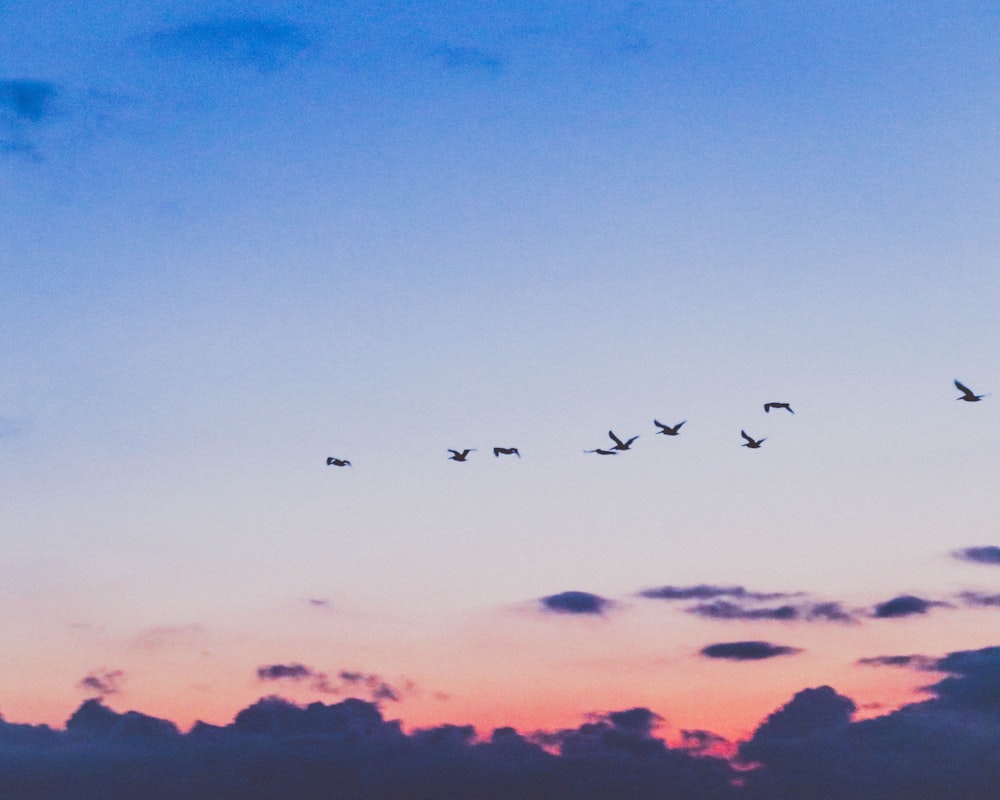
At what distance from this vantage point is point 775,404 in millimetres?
130875

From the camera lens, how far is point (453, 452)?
154 m

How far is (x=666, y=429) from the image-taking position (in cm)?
14138

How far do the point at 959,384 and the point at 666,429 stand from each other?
31.7 metres

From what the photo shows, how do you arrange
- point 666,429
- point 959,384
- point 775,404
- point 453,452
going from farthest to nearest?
point 453,452 < point 666,429 < point 775,404 < point 959,384

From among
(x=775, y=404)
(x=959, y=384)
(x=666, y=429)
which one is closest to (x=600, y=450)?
(x=666, y=429)

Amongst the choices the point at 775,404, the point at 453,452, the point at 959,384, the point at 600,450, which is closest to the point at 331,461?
the point at 453,452

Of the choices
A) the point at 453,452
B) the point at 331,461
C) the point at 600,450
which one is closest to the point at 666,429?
the point at 600,450

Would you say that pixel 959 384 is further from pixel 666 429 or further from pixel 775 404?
pixel 666 429

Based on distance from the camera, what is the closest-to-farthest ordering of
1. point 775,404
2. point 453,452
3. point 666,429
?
point 775,404 → point 666,429 → point 453,452

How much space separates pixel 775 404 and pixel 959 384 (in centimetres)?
1792

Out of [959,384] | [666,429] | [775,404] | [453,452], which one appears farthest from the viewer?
[453,452]

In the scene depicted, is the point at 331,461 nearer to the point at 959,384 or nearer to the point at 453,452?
the point at 453,452

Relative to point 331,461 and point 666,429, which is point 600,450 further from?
point 331,461

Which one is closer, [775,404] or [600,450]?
[775,404]
